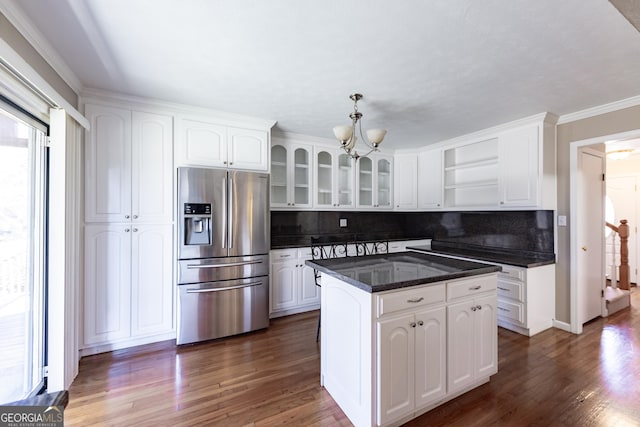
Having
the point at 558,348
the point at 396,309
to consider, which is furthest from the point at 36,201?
the point at 558,348

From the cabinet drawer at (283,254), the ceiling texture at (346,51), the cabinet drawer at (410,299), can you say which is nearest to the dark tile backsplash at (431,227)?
the cabinet drawer at (283,254)

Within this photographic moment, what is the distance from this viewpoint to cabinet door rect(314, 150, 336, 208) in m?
4.03

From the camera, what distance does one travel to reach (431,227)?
4.57 m

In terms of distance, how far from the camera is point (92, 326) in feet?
7.98

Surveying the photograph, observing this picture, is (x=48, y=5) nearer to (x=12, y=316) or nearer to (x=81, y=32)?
(x=81, y=32)

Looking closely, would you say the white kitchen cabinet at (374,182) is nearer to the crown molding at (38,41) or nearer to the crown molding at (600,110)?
the crown molding at (600,110)

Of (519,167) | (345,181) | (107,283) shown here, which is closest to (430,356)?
(519,167)

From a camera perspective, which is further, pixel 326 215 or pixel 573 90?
pixel 326 215

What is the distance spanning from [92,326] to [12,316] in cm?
76

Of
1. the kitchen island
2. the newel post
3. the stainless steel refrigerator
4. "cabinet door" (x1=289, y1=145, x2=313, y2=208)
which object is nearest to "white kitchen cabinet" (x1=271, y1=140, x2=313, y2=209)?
"cabinet door" (x1=289, y1=145, x2=313, y2=208)

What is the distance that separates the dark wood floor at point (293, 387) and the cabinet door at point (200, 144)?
72.4 inches

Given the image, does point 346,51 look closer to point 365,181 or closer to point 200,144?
point 200,144

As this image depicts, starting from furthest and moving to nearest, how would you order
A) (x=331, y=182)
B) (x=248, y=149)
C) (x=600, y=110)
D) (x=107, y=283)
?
(x=331, y=182) → (x=248, y=149) → (x=600, y=110) → (x=107, y=283)

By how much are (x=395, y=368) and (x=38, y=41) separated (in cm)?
288
